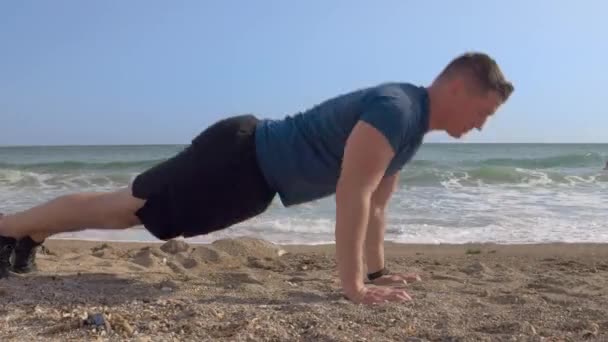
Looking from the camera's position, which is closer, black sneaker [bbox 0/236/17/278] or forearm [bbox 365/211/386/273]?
black sneaker [bbox 0/236/17/278]

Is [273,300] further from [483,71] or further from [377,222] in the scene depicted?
[483,71]

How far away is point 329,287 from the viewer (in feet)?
10.8

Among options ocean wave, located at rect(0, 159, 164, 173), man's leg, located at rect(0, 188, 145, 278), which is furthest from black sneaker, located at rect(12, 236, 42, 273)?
ocean wave, located at rect(0, 159, 164, 173)

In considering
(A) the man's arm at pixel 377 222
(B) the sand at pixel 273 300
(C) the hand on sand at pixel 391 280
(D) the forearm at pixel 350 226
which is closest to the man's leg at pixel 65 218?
(B) the sand at pixel 273 300

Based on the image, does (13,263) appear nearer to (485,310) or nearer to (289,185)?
(289,185)

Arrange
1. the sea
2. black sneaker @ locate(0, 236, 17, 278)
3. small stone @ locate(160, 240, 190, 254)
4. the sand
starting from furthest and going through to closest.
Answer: the sea
small stone @ locate(160, 240, 190, 254)
black sneaker @ locate(0, 236, 17, 278)
the sand

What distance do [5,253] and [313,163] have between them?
1.67m

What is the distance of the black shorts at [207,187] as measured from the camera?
106 inches

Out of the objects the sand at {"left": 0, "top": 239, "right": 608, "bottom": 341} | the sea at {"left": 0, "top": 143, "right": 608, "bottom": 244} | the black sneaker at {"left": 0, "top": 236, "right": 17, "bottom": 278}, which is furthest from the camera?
the sea at {"left": 0, "top": 143, "right": 608, "bottom": 244}

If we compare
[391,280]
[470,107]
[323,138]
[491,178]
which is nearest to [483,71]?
[470,107]

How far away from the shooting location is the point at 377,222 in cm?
326

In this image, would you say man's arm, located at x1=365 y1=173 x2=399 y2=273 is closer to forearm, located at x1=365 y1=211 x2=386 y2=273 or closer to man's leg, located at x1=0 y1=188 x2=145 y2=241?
forearm, located at x1=365 y1=211 x2=386 y2=273

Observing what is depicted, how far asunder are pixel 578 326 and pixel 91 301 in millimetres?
1979

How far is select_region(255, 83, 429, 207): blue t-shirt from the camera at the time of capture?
2500mm
